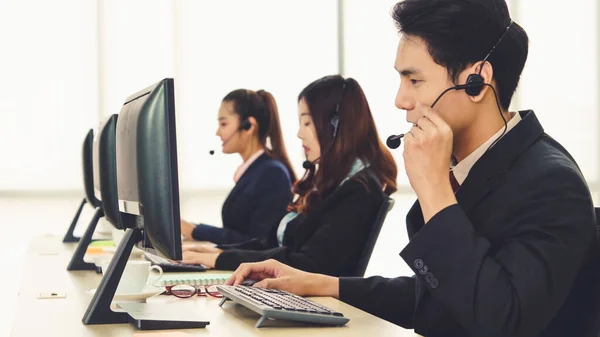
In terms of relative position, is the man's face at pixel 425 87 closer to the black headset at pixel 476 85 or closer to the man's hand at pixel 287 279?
the black headset at pixel 476 85

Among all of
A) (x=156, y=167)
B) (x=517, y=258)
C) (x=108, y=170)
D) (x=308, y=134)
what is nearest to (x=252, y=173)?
(x=308, y=134)

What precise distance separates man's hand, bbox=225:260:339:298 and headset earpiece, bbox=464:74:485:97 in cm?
64

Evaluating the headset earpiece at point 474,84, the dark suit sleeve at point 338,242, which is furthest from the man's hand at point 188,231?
the headset earpiece at point 474,84

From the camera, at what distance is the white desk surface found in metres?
1.47

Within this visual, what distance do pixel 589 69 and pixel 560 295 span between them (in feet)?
14.6

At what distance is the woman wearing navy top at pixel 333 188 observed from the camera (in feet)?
7.97

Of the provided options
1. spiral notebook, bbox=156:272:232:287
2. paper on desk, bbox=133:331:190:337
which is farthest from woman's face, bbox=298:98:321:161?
paper on desk, bbox=133:331:190:337

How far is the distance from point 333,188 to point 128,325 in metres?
1.13

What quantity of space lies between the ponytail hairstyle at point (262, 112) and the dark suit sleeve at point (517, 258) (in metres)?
A: 2.36

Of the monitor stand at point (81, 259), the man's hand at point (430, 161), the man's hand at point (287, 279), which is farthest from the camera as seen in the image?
the monitor stand at point (81, 259)

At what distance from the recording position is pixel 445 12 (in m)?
1.51

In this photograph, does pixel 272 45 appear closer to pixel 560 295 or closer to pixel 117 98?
pixel 117 98

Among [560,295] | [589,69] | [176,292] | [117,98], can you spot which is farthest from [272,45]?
[560,295]

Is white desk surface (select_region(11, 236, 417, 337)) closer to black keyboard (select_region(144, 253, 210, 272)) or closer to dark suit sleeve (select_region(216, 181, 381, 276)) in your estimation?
black keyboard (select_region(144, 253, 210, 272))
